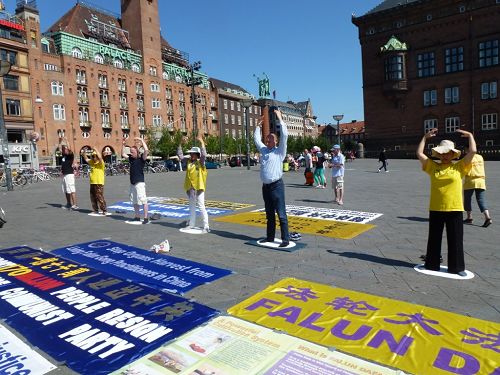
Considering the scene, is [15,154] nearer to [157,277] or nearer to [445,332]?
Result: [157,277]

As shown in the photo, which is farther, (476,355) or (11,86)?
(11,86)

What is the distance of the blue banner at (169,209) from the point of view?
1025cm

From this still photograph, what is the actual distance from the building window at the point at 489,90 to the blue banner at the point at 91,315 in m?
51.1

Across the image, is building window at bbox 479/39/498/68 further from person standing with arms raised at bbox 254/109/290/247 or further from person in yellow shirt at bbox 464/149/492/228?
person standing with arms raised at bbox 254/109/290/247

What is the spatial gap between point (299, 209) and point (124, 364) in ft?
26.5

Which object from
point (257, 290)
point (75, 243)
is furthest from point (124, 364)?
point (75, 243)

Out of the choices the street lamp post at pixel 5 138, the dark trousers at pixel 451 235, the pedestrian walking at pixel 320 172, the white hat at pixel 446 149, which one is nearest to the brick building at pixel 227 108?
the street lamp post at pixel 5 138

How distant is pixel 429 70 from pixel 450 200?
50100 mm

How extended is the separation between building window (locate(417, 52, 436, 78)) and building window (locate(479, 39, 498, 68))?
510 centimetres

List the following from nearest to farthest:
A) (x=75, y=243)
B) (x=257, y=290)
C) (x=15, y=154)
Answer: (x=257, y=290)
(x=75, y=243)
(x=15, y=154)

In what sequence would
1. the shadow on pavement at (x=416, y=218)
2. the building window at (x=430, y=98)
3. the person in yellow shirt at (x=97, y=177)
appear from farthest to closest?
the building window at (x=430, y=98) < the person in yellow shirt at (x=97, y=177) < the shadow on pavement at (x=416, y=218)

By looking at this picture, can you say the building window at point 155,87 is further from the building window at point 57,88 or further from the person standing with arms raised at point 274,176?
the person standing with arms raised at point 274,176

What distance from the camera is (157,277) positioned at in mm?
4918

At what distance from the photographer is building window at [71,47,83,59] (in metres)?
50.0
